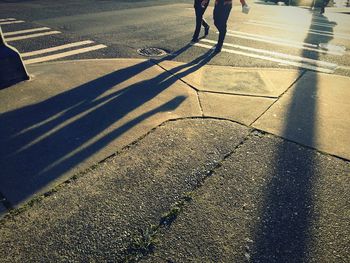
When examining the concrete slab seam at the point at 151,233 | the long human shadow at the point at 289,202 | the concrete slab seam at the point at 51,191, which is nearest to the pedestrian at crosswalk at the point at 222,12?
the long human shadow at the point at 289,202

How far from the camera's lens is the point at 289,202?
327 cm

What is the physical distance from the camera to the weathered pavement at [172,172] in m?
2.75

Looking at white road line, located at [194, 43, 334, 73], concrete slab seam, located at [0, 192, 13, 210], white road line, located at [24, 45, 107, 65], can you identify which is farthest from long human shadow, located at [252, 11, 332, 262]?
white road line, located at [24, 45, 107, 65]

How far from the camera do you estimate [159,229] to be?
2873 millimetres

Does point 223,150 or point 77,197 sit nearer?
point 77,197

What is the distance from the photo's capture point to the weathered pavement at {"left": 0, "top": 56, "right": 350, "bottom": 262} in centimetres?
275

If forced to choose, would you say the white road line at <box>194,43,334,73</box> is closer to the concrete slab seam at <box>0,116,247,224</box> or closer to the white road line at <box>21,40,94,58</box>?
the white road line at <box>21,40,94,58</box>

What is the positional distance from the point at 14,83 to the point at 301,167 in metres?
5.39

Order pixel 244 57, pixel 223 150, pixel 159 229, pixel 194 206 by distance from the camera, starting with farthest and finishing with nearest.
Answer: pixel 244 57
pixel 223 150
pixel 194 206
pixel 159 229

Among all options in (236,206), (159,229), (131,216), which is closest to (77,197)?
(131,216)

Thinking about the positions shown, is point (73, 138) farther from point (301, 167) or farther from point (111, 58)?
point (111, 58)

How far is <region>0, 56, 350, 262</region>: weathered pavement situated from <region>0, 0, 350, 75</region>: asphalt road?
7.23 ft

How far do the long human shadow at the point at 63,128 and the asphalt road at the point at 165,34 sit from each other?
2.56 metres

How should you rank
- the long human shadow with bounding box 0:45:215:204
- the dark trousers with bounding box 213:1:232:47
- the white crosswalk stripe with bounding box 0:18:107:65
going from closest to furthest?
the long human shadow with bounding box 0:45:215:204, the white crosswalk stripe with bounding box 0:18:107:65, the dark trousers with bounding box 213:1:232:47
